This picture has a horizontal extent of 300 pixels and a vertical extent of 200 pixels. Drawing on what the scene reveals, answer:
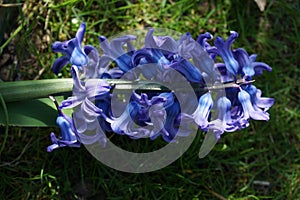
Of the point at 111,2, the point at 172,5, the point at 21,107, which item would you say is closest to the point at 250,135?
the point at 172,5

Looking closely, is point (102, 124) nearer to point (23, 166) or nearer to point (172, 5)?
point (23, 166)

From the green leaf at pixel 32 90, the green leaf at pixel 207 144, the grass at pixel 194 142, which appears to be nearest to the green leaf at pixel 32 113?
the green leaf at pixel 32 90

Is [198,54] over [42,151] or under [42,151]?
over

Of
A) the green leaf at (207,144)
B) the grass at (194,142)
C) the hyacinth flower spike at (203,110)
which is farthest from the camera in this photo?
the grass at (194,142)

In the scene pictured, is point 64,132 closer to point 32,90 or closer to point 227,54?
point 32,90

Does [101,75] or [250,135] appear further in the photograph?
[250,135]

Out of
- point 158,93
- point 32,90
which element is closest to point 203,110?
point 158,93

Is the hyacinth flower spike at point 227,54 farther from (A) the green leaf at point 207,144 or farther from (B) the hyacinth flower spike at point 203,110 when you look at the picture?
(A) the green leaf at point 207,144
